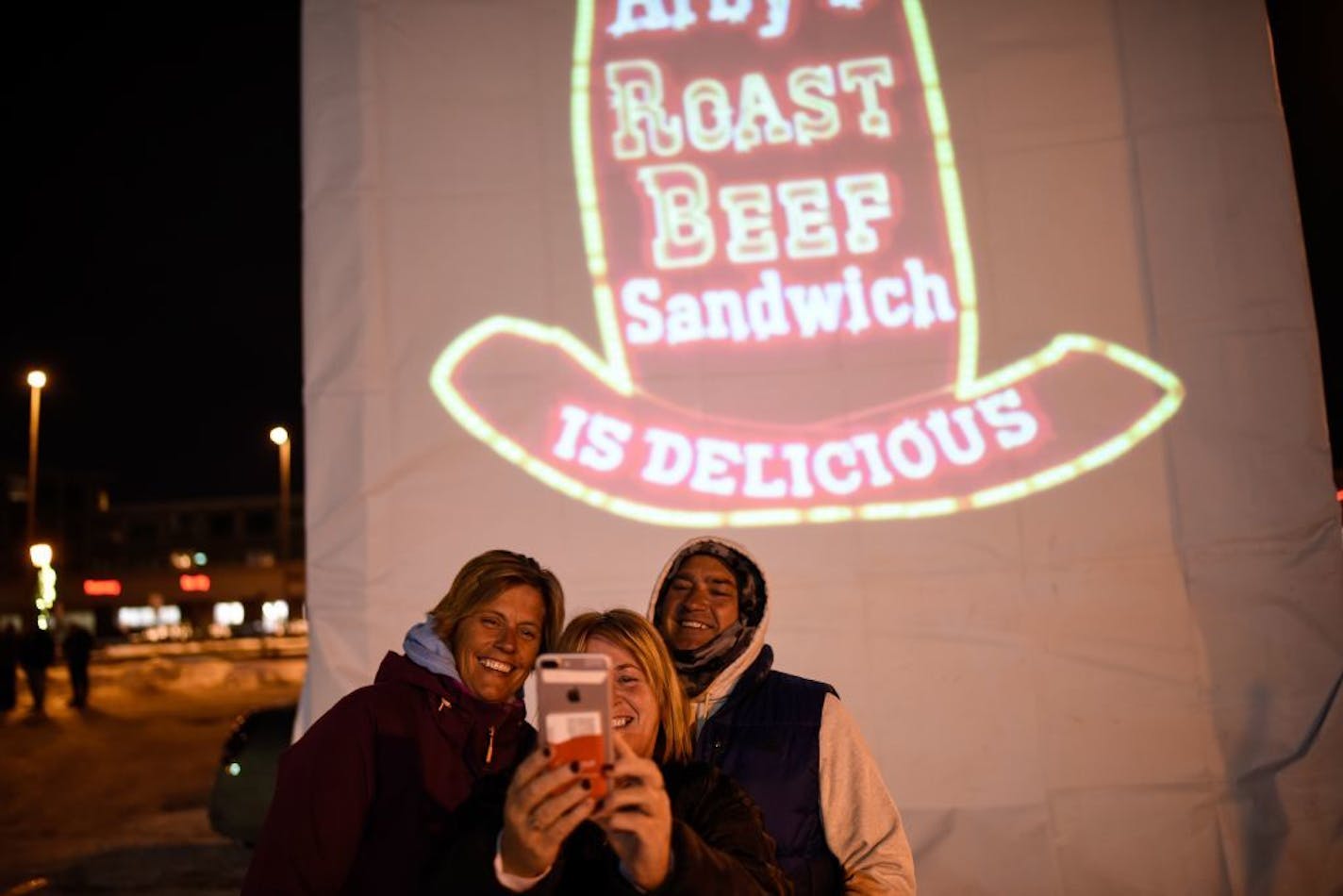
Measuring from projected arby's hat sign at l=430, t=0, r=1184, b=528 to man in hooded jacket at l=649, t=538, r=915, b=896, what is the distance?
1654mm

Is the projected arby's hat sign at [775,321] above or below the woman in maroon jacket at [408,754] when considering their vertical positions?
above

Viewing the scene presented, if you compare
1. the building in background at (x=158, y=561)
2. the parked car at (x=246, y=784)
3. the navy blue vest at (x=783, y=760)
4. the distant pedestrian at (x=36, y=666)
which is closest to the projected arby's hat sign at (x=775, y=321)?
the navy blue vest at (x=783, y=760)

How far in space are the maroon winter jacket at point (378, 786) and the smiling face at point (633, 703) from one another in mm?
437

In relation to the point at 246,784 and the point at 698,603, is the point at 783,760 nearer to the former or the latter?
the point at 698,603

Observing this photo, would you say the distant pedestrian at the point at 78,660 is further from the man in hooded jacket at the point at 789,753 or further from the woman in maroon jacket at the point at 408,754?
the man in hooded jacket at the point at 789,753

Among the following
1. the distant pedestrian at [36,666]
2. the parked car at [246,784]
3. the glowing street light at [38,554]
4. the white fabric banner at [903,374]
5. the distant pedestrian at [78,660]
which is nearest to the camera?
the white fabric banner at [903,374]

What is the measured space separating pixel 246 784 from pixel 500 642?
4.20 m

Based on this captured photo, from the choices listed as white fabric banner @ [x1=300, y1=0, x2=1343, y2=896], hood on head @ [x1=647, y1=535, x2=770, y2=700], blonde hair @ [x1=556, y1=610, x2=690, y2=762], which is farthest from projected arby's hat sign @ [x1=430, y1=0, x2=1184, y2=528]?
blonde hair @ [x1=556, y1=610, x2=690, y2=762]

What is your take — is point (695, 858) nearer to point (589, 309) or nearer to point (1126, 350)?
point (589, 309)

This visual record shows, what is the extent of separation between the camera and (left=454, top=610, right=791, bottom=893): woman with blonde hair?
4.58 feet

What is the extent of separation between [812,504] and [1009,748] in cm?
125

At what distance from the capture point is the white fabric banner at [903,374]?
150 inches

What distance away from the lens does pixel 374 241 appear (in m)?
4.18

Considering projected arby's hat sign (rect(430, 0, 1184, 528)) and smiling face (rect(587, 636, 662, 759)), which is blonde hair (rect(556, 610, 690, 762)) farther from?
projected arby's hat sign (rect(430, 0, 1184, 528))
